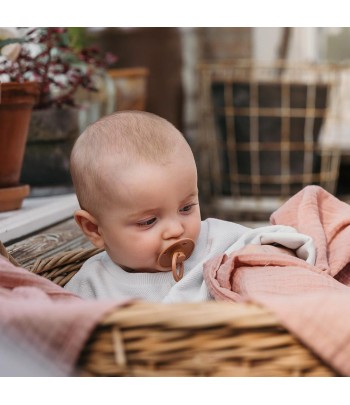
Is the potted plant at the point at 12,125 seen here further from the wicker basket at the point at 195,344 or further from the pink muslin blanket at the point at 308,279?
the wicker basket at the point at 195,344

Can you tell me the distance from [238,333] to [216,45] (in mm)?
3630

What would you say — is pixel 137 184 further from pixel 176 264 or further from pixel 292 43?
pixel 292 43

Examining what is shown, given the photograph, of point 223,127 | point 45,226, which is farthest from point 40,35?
point 223,127

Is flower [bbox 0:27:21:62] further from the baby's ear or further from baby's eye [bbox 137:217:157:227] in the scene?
baby's eye [bbox 137:217:157:227]

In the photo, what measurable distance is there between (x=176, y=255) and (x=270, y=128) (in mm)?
1973

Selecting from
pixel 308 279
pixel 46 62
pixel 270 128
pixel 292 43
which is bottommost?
pixel 270 128

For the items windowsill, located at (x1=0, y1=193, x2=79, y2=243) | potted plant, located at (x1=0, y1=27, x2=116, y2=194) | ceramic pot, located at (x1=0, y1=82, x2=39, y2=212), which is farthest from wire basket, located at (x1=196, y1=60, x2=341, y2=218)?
ceramic pot, located at (x1=0, y1=82, x2=39, y2=212)

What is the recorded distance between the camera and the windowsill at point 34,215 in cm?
145

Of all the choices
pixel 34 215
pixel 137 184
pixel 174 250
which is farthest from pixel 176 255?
pixel 34 215

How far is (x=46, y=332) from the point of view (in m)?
0.74

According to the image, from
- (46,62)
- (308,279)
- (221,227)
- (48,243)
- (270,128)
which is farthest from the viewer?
(270,128)

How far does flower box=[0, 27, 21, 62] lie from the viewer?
1.49 metres

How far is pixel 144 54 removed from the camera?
13.4 feet

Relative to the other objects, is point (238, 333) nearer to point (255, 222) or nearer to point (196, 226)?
point (196, 226)
